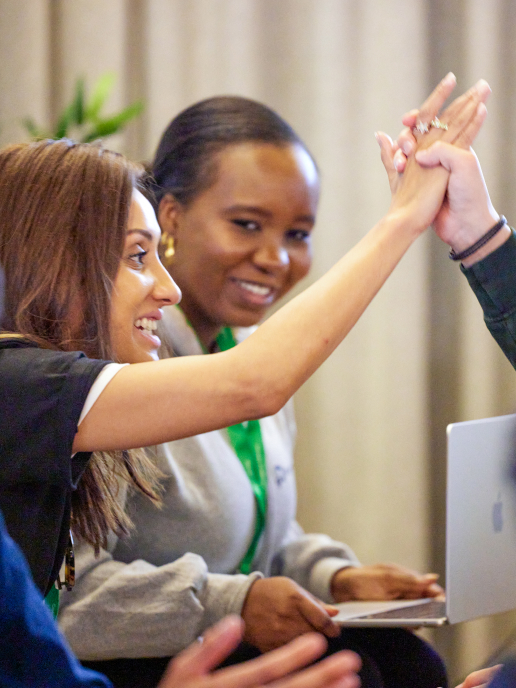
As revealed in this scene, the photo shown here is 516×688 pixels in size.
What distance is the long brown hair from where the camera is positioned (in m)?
0.86

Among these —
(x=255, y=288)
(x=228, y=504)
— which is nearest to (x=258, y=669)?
(x=228, y=504)

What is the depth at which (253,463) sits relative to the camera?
1.39 metres

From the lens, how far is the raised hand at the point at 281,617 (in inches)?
42.6

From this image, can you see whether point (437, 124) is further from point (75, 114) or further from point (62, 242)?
point (75, 114)

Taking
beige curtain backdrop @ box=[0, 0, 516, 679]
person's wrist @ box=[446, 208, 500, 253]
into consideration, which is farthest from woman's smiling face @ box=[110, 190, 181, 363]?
beige curtain backdrop @ box=[0, 0, 516, 679]

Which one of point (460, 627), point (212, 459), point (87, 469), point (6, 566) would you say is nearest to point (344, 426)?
point (460, 627)

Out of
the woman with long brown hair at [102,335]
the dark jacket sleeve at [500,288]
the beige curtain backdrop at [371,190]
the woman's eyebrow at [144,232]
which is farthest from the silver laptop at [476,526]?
the beige curtain backdrop at [371,190]

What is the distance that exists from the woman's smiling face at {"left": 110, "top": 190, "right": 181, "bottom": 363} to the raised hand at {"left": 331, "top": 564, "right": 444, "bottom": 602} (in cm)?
68

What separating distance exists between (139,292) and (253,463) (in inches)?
22.5

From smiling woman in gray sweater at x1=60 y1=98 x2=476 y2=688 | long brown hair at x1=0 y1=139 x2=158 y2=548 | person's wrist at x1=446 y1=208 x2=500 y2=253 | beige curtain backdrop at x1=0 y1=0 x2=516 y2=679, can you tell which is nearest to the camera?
long brown hair at x1=0 y1=139 x2=158 y2=548

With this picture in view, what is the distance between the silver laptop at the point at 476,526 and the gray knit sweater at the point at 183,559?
236 mm

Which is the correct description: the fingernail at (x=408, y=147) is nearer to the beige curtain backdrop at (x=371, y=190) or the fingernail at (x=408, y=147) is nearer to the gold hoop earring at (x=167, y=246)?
the gold hoop earring at (x=167, y=246)

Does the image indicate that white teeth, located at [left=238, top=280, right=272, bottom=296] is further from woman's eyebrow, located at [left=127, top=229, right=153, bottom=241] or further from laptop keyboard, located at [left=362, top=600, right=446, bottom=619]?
laptop keyboard, located at [left=362, top=600, right=446, bottom=619]

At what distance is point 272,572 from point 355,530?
2.24ft
